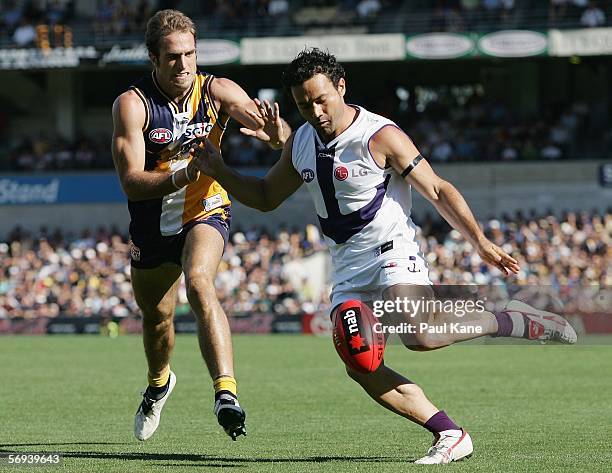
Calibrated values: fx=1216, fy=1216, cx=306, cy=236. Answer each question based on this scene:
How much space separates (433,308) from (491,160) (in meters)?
27.6

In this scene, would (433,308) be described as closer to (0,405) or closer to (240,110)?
(240,110)

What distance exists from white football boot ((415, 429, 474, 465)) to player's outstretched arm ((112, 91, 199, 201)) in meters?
2.16

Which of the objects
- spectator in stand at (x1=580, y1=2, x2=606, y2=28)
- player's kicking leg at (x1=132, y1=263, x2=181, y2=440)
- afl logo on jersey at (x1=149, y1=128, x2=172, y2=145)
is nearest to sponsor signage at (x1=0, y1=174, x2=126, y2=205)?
spectator in stand at (x1=580, y1=2, x2=606, y2=28)

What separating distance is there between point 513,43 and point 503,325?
2649 cm

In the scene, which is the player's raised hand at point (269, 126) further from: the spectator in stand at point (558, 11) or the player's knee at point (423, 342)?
the spectator in stand at point (558, 11)

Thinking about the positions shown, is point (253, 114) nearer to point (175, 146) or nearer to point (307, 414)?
point (175, 146)

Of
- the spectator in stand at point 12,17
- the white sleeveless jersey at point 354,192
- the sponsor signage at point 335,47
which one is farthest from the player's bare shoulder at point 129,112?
the spectator in stand at point 12,17

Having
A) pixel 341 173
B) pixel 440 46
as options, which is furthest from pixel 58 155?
pixel 341 173

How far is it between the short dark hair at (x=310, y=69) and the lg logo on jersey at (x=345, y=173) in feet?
1.61

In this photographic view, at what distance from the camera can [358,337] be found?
684cm

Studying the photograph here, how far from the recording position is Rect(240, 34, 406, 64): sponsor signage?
33.3 meters

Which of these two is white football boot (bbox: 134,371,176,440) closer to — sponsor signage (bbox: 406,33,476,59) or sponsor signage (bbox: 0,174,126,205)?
sponsor signage (bbox: 406,33,476,59)

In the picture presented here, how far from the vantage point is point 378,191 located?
23.5ft

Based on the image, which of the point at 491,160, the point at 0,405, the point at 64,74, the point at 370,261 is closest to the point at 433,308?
the point at 370,261
